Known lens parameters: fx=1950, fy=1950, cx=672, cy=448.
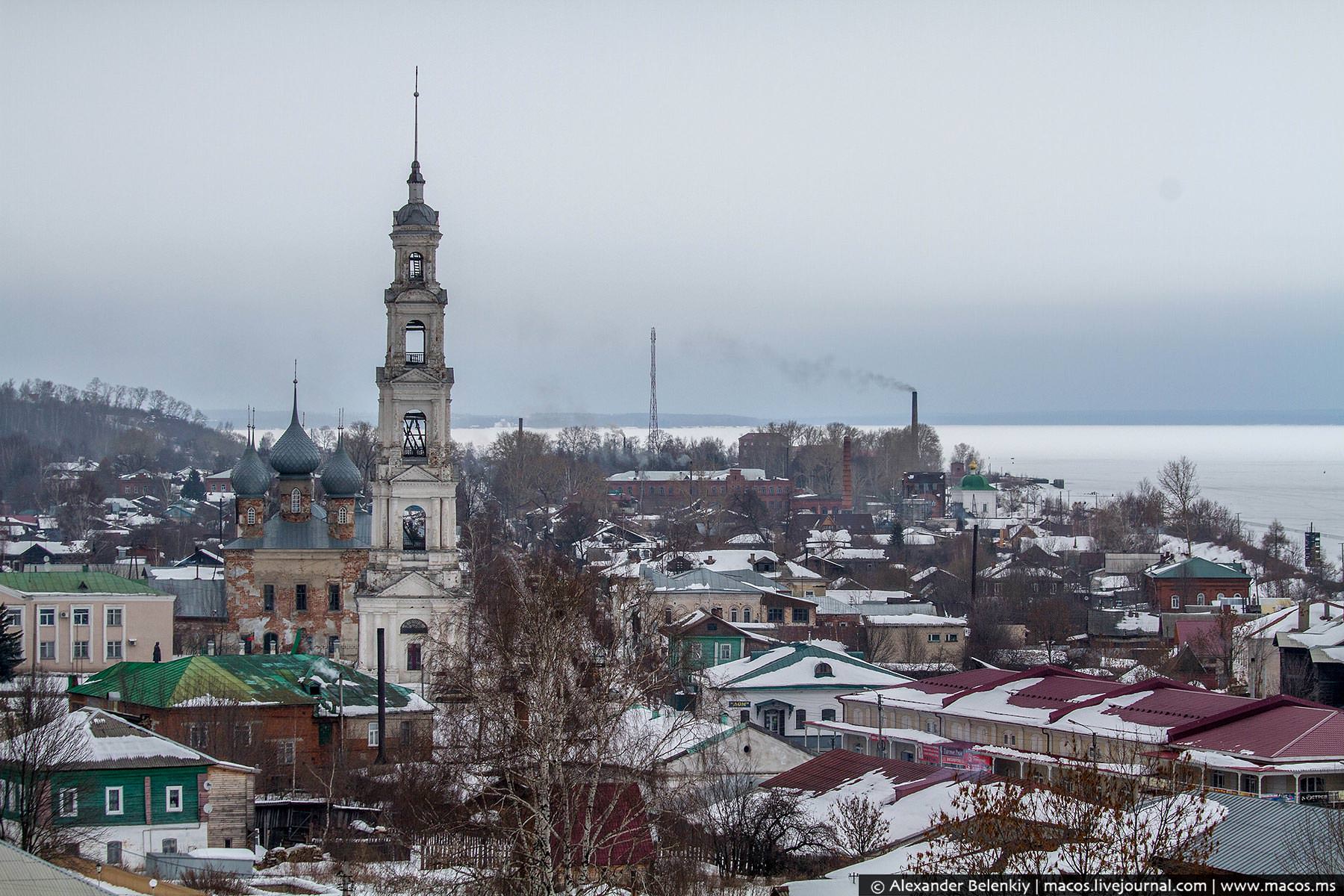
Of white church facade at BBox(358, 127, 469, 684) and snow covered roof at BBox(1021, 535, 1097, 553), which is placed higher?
white church facade at BBox(358, 127, 469, 684)

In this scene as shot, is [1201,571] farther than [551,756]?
Yes

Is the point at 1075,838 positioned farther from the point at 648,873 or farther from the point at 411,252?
the point at 411,252

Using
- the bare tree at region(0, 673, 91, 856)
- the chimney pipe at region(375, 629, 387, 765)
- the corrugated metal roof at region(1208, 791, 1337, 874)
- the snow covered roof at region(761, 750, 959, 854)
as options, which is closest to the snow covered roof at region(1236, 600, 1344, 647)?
the snow covered roof at region(761, 750, 959, 854)

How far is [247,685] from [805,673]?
36.6 feet

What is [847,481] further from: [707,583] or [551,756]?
[551,756]

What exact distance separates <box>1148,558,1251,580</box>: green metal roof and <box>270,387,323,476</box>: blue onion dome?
28854 millimetres

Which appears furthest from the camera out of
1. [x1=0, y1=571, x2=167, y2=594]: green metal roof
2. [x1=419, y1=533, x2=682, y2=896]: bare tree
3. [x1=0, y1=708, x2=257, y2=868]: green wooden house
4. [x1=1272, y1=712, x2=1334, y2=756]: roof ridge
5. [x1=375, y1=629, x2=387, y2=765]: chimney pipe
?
[x1=0, y1=571, x2=167, y2=594]: green metal roof

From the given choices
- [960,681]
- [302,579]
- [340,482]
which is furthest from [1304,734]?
[340,482]

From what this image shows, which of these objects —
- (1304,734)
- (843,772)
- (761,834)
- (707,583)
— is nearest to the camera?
(761,834)

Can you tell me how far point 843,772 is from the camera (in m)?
26.4

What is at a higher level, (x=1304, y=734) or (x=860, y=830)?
(x=1304, y=734)

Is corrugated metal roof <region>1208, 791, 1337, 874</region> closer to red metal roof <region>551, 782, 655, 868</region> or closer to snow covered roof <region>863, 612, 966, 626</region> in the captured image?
red metal roof <region>551, 782, 655, 868</region>

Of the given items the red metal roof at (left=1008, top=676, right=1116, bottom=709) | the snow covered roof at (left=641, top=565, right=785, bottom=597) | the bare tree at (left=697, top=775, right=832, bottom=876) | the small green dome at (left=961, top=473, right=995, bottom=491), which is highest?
the small green dome at (left=961, top=473, right=995, bottom=491)

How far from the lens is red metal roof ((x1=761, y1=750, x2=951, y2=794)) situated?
25.0 meters
